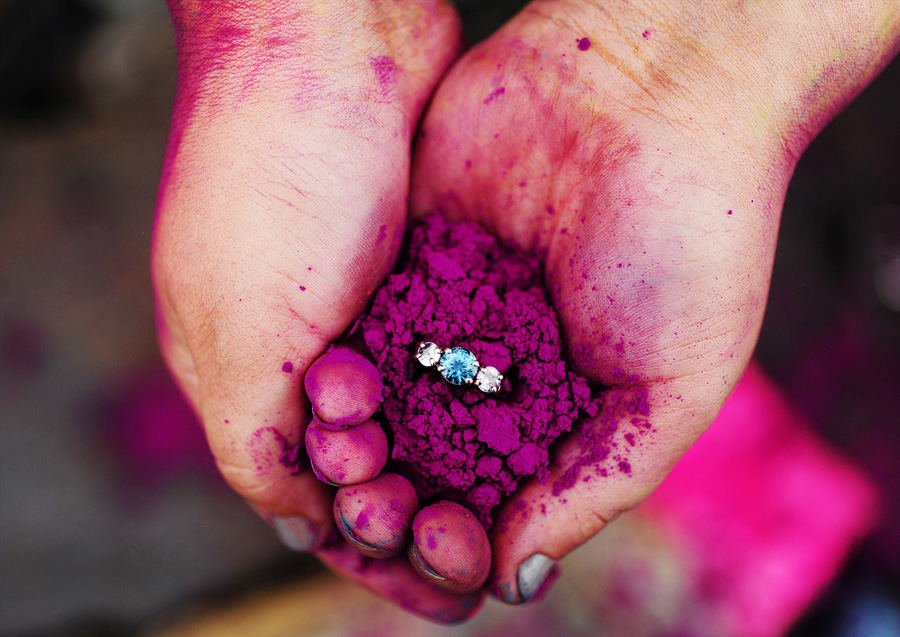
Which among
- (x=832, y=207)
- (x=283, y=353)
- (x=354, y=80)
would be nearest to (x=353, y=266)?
(x=283, y=353)

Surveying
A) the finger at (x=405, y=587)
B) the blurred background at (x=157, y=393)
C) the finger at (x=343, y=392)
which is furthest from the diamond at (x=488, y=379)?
the blurred background at (x=157, y=393)

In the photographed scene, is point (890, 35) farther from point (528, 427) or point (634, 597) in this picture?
point (634, 597)

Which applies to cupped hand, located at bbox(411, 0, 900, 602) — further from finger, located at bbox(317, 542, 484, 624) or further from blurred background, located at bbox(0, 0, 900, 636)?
blurred background, located at bbox(0, 0, 900, 636)

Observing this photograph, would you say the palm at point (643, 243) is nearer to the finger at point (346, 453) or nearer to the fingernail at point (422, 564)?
the fingernail at point (422, 564)

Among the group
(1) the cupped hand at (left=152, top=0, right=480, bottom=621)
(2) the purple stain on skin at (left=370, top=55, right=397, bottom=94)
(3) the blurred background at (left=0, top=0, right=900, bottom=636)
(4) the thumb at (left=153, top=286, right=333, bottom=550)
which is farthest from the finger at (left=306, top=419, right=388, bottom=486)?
(3) the blurred background at (left=0, top=0, right=900, bottom=636)

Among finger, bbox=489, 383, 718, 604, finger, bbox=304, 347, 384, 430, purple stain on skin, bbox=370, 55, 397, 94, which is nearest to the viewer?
finger, bbox=304, 347, 384, 430

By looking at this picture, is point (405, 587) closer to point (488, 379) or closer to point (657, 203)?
point (488, 379)

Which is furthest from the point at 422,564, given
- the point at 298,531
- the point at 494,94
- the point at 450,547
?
the point at 494,94
